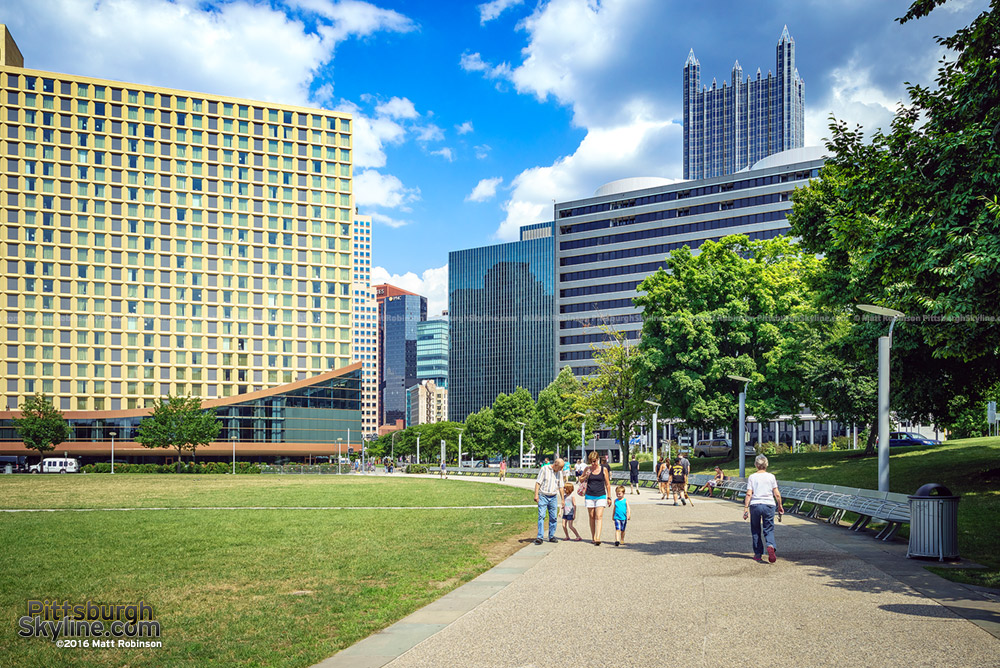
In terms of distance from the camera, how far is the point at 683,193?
118000 mm

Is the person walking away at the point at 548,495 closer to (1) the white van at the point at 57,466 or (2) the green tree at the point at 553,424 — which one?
(2) the green tree at the point at 553,424

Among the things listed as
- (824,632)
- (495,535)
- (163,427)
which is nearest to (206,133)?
(163,427)

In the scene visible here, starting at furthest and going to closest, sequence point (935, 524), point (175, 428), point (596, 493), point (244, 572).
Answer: point (175, 428) → point (596, 493) → point (935, 524) → point (244, 572)

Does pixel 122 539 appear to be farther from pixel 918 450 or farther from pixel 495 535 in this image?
pixel 918 450

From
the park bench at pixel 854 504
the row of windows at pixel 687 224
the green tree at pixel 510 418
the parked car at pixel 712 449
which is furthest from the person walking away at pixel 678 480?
the row of windows at pixel 687 224

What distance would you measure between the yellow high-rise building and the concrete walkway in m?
111

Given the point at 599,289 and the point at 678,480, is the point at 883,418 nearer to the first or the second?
the point at 678,480

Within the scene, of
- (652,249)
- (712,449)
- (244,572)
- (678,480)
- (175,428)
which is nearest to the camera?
(244,572)

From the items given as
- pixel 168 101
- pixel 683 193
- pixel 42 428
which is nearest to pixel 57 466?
pixel 42 428

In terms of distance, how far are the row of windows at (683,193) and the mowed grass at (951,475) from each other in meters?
67.7

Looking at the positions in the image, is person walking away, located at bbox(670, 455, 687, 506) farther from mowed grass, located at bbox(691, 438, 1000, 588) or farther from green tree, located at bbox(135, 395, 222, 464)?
green tree, located at bbox(135, 395, 222, 464)

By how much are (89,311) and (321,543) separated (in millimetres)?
109087

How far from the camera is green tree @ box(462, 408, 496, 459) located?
103m

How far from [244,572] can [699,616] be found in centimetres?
673
